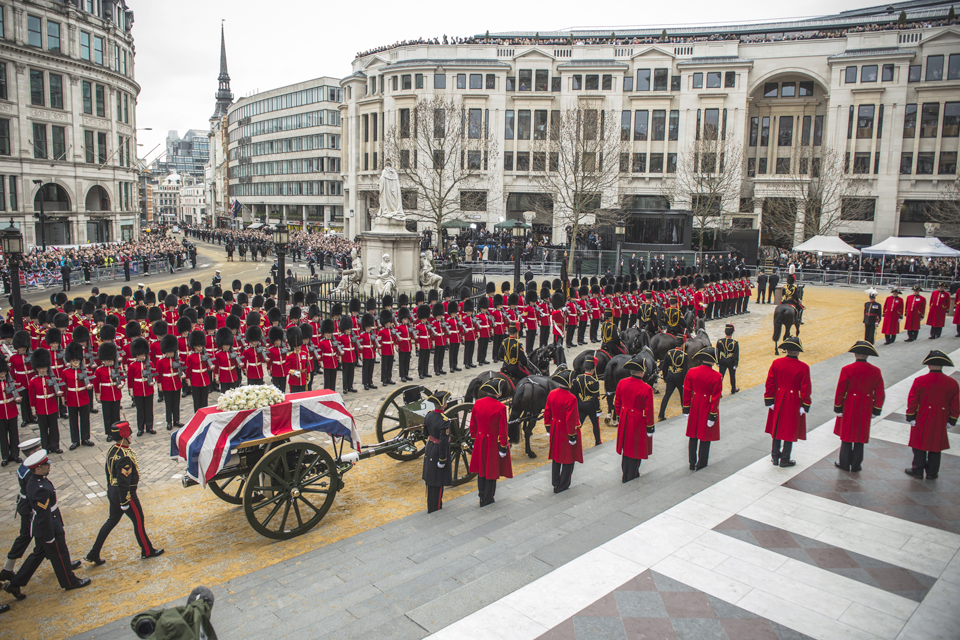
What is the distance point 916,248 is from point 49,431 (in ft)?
117

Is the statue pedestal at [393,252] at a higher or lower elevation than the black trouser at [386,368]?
higher

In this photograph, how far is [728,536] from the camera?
264 inches

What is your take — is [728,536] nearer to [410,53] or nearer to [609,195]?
[609,195]

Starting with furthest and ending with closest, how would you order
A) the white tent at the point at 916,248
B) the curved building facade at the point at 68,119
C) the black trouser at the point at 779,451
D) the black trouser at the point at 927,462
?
the curved building facade at the point at 68,119
the white tent at the point at 916,248
the black trouser at the point at 779,451
the black trouser at the point at 927,462

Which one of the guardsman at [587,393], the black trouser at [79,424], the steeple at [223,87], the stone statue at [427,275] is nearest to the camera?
the guardsman at [587,393]

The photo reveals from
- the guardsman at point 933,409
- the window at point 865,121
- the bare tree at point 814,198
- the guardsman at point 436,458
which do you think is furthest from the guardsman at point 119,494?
the window at point 865,121

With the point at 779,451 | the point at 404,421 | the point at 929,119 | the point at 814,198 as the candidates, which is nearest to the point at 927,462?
the point at 779,451

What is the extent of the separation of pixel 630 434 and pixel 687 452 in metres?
2.02

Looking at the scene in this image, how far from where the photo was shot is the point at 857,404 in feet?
27.8

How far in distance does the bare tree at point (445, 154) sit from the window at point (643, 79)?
12.5m

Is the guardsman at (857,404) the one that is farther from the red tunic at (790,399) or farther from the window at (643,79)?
the window at (643,79)

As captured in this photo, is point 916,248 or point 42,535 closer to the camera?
point 42,535

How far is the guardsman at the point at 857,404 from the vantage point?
27.7 ft

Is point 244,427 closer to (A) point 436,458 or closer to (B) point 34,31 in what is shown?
(A) point 436,458
